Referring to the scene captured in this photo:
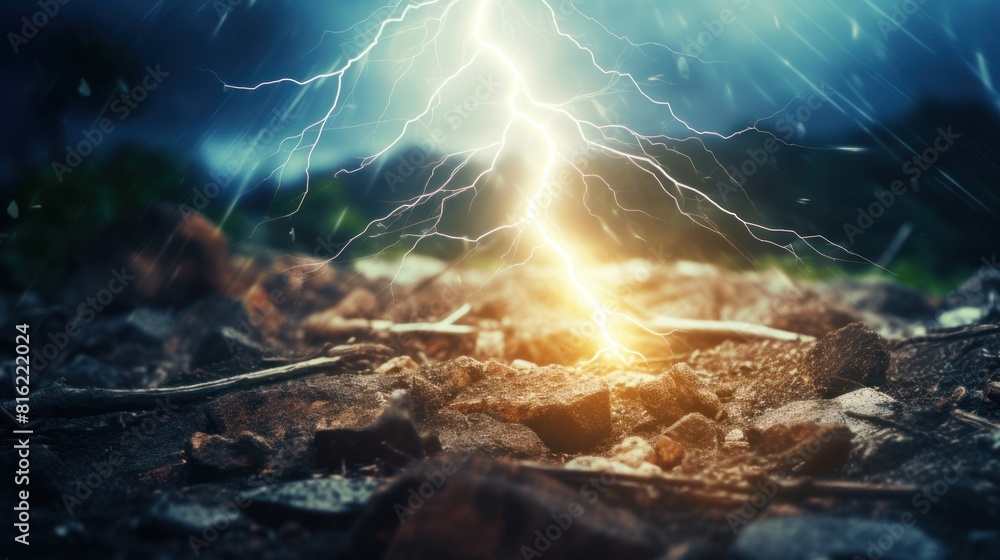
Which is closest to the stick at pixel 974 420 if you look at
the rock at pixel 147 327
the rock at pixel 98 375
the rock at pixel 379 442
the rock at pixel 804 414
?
the rock at pixel 804 414

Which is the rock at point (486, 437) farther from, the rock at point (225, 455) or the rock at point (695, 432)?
the rock at point (225, 455)

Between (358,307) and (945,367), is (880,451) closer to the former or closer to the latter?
(945,367)

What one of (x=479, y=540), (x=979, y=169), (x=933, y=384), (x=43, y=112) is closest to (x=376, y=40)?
(x=479, y=540)

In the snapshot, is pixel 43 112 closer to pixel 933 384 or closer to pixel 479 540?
pixel 479 540

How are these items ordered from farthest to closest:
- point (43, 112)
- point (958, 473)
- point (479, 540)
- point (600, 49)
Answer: point (43, 112), point (600, 49), point (958, 473), point (479, 540)

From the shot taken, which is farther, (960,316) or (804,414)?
(960,316)

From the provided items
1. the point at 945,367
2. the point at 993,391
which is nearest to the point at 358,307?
the point at 945,367

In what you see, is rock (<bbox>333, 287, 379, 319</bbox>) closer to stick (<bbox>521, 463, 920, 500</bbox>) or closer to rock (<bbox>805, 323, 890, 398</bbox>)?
stick (<bbox>521, 463, 920, 500</bbox>)
